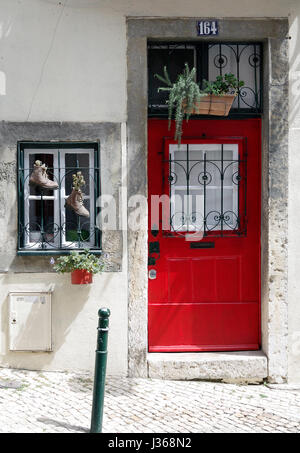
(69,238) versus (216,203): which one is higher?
(216,203)

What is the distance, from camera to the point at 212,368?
17.5ft

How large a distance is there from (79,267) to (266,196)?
6.77ft

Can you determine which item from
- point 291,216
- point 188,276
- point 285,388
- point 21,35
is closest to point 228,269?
point 188,276

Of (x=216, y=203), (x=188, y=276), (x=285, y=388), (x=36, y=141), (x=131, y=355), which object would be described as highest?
(x=36, y=141)

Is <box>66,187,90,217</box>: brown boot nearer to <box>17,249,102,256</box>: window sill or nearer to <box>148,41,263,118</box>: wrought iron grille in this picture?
<box>17,249,102,256</box>: window sill

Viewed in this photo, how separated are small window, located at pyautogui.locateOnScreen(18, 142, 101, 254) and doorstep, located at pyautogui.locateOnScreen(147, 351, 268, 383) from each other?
1399mm

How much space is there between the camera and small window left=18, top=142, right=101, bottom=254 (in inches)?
210

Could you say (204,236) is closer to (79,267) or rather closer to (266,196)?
(266,196)

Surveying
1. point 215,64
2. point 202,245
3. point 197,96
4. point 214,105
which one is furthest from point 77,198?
point 215,64

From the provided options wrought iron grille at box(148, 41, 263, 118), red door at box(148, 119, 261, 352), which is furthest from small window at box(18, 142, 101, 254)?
wrought iron grille at box(148, 41, 263, 118)

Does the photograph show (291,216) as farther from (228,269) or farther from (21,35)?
(21,35)

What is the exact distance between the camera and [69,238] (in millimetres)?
5402

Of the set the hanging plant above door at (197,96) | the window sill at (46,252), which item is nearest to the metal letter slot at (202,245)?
the window sill at (46,252)

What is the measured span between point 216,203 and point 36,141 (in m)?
2.00
